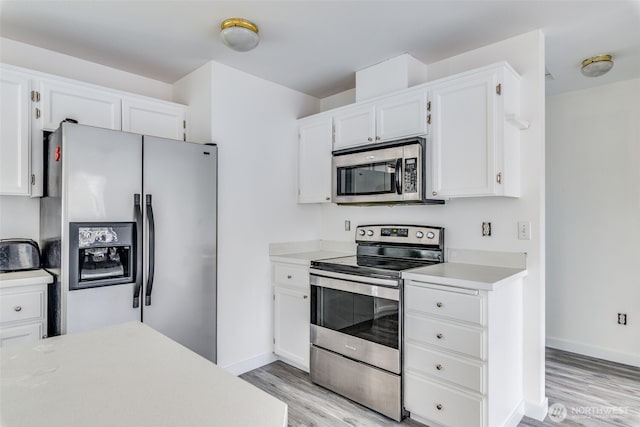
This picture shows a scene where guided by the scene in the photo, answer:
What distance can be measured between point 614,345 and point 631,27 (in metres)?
2.56

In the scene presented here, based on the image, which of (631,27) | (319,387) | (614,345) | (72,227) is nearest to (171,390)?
(72,227)

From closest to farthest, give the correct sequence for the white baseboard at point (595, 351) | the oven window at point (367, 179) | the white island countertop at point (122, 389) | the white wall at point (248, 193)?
the white island countertop at point (122, 389)
the oven window at point (367, 179)
the white wall at point (248, 193)
the white baseboard at point (595, 351)

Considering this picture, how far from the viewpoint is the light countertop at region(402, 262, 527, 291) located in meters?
1.96

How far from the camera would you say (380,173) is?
8.82 feet

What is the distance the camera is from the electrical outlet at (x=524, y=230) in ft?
7.65

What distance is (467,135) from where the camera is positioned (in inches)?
90.8

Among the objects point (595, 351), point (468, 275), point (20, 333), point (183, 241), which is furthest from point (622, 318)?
point (20, 333)

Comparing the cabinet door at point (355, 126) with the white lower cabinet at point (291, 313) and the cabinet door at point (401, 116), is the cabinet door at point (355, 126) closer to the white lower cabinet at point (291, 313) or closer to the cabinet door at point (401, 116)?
the cabinet door at point (401, 116)

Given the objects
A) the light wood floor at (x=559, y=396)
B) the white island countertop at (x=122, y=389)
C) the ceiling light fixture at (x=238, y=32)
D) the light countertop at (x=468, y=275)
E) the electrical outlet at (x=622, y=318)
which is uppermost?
the ceiling light fixture at (x=238, y=32)

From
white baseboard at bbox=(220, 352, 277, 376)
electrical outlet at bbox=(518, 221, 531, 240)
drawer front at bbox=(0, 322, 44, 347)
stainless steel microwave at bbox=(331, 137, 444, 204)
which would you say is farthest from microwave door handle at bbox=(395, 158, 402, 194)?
drawer front at bbox=(0, 322, 44, 347)

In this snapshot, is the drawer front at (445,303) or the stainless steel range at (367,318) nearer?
the drawer front at (445,303)

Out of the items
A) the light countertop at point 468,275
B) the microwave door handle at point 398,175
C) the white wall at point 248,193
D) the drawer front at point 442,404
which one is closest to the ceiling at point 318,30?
the white wall at point 248,193

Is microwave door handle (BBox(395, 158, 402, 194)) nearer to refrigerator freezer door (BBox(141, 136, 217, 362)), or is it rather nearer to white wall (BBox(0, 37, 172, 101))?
refrigerator freezer door (BBox(141, 136, 217, 362))

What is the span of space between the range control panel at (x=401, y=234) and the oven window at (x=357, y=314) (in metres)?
0.69
